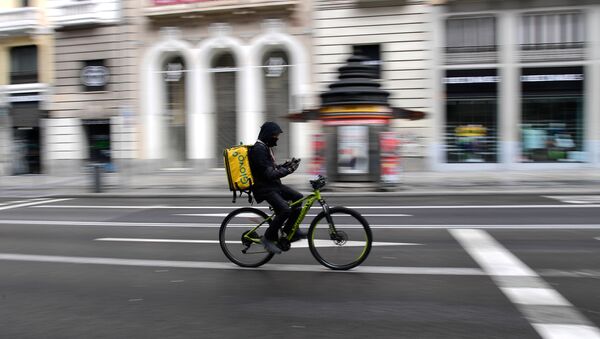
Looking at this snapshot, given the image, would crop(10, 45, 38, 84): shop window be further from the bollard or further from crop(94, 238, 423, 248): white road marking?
crop(94, 238, 423, 248): white road marking

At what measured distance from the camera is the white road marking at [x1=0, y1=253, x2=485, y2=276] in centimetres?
582

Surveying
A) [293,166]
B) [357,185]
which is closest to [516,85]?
[357,185]

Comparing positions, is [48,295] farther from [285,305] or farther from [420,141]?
[420,141]

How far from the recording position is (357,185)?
580 inches

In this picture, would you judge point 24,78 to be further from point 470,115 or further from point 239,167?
point 239,167

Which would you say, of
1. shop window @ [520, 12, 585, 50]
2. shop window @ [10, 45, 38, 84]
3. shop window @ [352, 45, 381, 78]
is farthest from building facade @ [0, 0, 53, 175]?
shop window @ [520, 12, 585, 50]

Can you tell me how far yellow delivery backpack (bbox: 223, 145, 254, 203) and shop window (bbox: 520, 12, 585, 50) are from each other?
17455mm

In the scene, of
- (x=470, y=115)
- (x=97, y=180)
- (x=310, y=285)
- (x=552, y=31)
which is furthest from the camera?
(x=470, y=115)

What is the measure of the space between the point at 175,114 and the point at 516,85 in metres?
14.4

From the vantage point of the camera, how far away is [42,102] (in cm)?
2458

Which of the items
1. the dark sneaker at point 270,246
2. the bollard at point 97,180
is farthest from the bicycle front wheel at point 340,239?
the bollard at point 97,180

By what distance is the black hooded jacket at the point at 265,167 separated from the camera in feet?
19.2

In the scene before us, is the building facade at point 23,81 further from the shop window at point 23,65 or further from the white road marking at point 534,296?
the white road marking at point 534,296

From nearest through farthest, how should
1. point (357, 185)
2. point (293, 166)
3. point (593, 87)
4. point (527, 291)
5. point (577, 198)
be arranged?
point (527, 291), point (293, 166), point (577, 198), point (357, 185), point (593, 87)
